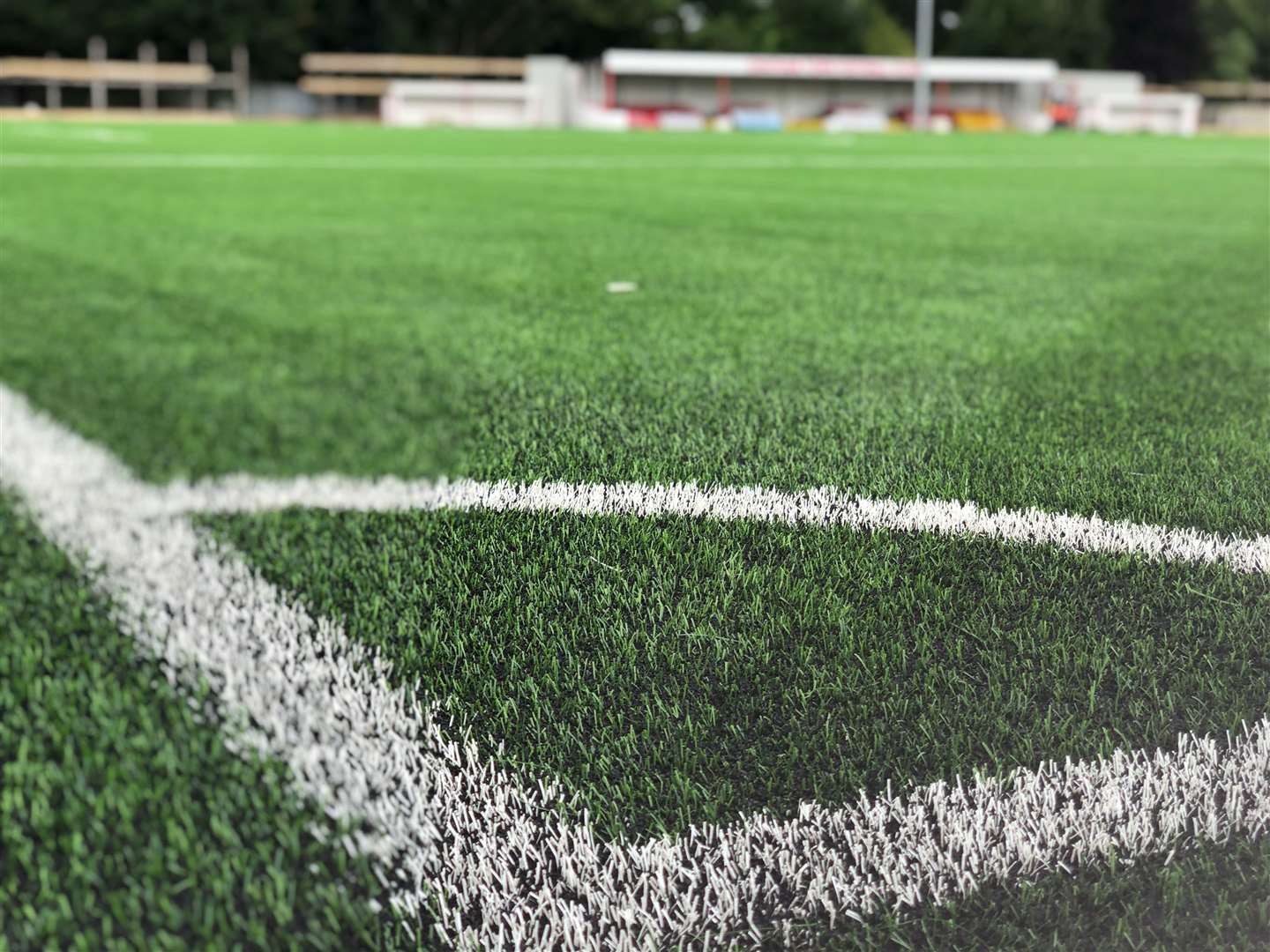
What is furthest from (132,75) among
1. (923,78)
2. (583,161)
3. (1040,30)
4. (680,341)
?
(680,341)

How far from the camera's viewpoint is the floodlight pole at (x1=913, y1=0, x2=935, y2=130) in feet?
82.5

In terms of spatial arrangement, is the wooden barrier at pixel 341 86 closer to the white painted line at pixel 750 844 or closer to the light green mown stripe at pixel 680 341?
the light green mown stripe at pixel 680 341

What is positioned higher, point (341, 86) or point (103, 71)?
point (341, 86)

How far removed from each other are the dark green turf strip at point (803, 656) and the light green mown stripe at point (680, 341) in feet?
0.13

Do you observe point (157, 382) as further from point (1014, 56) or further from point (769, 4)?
point (1014, 56)

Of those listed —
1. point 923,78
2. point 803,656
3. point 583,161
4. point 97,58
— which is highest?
point 97,58

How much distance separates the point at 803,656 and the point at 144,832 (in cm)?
36

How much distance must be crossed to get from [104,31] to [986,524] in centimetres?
3768

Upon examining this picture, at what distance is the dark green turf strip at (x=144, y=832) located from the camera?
51 cm

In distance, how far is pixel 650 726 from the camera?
0.51m

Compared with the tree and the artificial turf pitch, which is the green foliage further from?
the artificial turf pitch

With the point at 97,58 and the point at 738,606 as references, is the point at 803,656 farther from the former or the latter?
the point at 97,58

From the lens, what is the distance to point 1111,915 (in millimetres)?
444

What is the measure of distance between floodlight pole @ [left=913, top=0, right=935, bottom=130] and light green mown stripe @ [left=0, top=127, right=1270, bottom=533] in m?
22.2
